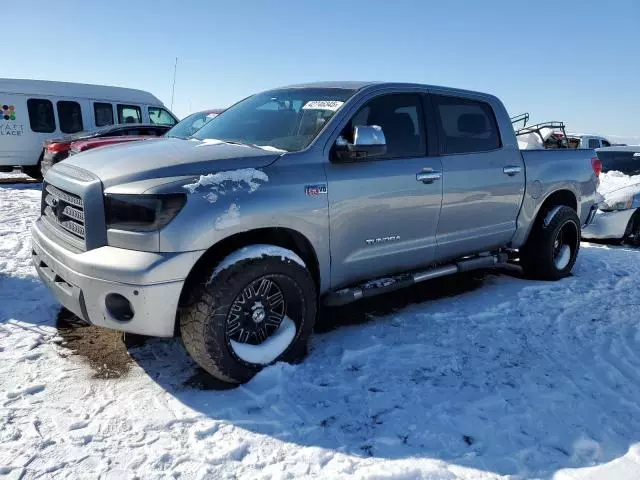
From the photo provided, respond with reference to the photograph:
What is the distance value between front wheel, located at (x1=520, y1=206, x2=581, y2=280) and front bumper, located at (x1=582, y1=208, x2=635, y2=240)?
2.19 metres

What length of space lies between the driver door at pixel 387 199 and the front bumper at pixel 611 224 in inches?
175

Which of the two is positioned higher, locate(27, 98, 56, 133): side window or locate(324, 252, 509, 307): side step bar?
locate(27, 98, 56, 133): side window

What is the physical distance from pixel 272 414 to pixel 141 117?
13.0 m

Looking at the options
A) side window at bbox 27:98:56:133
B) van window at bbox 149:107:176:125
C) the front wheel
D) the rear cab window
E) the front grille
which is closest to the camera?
the front grille

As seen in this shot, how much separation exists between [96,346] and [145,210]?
1.25m

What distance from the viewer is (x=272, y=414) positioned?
2.74 metres

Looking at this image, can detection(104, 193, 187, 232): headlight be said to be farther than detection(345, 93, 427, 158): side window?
No

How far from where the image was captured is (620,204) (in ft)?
23.6

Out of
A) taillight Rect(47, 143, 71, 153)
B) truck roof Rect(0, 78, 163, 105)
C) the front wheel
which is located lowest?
the front wheel

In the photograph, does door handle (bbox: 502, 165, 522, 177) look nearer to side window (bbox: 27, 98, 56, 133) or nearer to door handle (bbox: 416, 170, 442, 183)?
door handle (bbox: 416, 170, 442, 183)

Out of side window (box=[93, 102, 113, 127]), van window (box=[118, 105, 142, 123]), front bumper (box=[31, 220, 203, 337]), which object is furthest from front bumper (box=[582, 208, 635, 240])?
side window (box=[93, 102, 113, 127])

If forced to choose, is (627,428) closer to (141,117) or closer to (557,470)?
(557,470)

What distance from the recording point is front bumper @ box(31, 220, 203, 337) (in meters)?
2.67

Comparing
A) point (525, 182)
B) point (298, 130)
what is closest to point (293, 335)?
point (298, 130)
